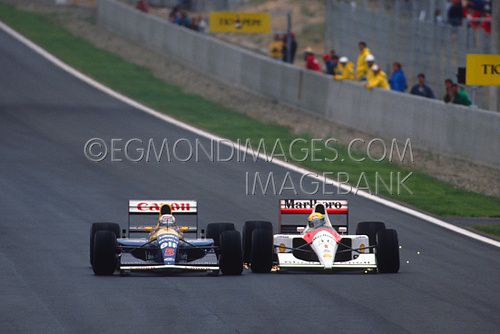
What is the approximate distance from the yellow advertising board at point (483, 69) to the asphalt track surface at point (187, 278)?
3642 mm

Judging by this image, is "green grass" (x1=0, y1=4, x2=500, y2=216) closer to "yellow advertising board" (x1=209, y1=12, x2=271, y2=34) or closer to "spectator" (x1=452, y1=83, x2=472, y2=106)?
"spectator" (x1=452, y1=83, x2=472, y2=106)

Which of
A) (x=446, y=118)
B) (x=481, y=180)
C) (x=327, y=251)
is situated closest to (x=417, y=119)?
(x=446, y=118)

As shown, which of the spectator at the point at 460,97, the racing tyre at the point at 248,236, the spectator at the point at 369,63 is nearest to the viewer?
the racing tyre at the point at 248,236

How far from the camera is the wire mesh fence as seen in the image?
115 feet

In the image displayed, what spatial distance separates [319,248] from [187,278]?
1772 mm

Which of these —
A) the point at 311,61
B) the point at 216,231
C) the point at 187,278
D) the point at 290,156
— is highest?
the point at 216,231

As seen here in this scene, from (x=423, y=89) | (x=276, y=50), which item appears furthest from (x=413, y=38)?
(x=276, y=50)

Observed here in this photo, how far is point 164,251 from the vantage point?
55.0ft

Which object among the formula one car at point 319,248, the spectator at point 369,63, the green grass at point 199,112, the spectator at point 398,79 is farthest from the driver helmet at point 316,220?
the spectator at point 398,79

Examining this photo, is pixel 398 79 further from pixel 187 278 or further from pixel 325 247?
pixel 187 278

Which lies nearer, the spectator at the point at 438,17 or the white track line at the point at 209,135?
the white track line at the point at 209,135

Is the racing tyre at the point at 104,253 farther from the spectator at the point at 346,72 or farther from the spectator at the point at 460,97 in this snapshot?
the spectator at the point at 346,72

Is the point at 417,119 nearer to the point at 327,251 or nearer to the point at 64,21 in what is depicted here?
the point at 327,251

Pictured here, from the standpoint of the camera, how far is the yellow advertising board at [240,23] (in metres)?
43.1
